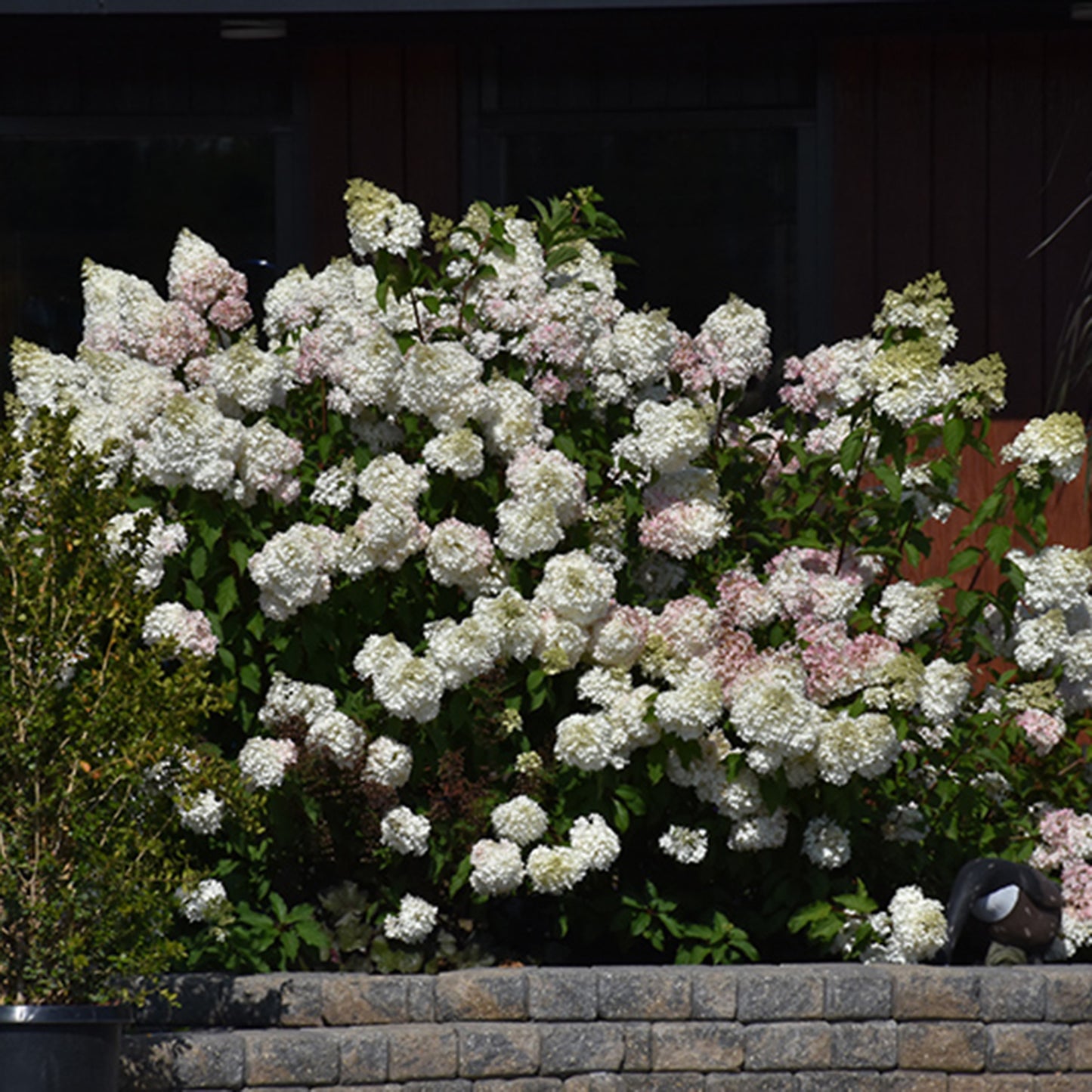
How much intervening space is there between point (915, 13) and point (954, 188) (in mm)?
671

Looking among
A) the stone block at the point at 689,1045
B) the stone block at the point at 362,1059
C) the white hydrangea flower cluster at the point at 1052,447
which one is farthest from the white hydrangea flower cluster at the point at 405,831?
the white hydrangea flower cluster at the point at 1052,447

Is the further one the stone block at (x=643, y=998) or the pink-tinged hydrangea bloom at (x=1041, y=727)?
the pink-tinged hydrangea bloom at (x=1041, y=727)

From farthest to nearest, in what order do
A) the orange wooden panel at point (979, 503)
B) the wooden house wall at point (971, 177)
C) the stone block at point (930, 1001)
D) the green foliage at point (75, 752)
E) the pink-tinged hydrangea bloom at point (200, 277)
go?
the wooden house wall at point (971, 177)
the orange wooden panel at point (979, 503)
the pink-tinged hydrangea bloom at point (200, 277)
the stone block at point (930, 1001)
the green foliage at point (75, 752)

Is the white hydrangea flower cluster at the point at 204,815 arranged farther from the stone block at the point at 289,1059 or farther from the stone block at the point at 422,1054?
the stone block at the point at 422,1054

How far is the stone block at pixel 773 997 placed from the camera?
16.1ft

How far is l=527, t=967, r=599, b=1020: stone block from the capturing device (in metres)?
4.86

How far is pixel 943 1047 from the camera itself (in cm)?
493

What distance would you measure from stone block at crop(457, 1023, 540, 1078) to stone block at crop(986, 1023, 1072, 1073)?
115cm

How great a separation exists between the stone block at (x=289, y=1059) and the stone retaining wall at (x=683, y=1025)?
0.15 ft

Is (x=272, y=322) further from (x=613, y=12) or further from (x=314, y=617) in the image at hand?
(x=613, y=12)

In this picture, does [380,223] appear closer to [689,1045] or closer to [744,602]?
[744,602]

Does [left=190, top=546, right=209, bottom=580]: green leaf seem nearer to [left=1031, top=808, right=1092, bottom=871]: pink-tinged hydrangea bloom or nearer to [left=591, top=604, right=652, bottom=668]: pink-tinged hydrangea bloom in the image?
[left=591, top=604, right=652, bottom=668]: pink-tinged hydrangea bloom

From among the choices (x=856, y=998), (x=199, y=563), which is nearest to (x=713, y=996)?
(x=856, y=998)

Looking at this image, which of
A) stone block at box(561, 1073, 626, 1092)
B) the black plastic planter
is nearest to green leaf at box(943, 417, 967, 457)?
stone block at box(561, 1073, 626, 1092)
